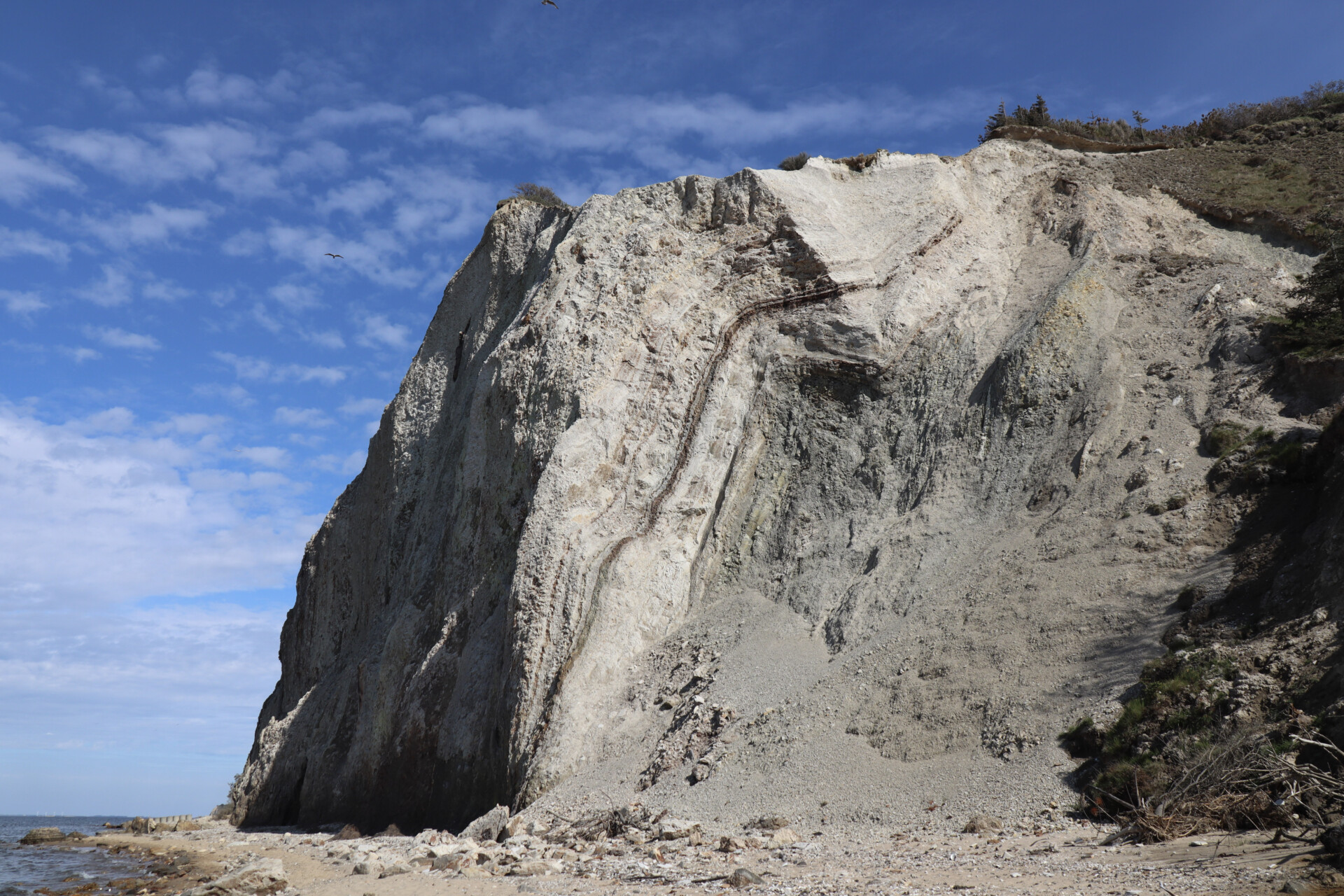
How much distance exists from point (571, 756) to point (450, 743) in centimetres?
294

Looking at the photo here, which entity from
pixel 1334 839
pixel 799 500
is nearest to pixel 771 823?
pixel 1334 839

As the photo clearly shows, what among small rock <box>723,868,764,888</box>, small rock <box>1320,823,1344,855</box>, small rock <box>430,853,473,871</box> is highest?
small rock <box>1320,823,1344,855</box>

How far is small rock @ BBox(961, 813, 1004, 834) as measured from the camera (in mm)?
8484

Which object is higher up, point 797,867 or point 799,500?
point 799,500

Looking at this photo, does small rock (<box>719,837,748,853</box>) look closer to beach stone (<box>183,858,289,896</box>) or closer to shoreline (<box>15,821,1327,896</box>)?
shoreline (<box>15,821,1327,896</box>)

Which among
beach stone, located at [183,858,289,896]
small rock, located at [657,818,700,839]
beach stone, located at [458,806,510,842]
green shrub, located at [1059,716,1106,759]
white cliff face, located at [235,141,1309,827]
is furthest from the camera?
beach stone, located at [458,806,510,842]

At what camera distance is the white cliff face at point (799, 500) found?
38.4ft

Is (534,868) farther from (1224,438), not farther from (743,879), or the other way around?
(1224,438)

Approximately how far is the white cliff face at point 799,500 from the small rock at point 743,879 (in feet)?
8.89

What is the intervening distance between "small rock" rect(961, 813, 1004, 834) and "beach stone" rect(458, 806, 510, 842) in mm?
6106

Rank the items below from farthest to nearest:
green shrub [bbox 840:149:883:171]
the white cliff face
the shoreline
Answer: green shrub [bbox 840:149:883:171]
the white cliff face
the shoreline

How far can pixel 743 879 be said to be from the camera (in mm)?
7473

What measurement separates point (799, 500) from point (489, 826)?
24.3 feet

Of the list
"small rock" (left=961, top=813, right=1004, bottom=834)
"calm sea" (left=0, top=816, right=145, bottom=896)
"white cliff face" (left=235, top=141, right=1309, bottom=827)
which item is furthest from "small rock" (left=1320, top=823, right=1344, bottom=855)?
"calm sea" (left=0, top=816, right=145, bottom=896)
